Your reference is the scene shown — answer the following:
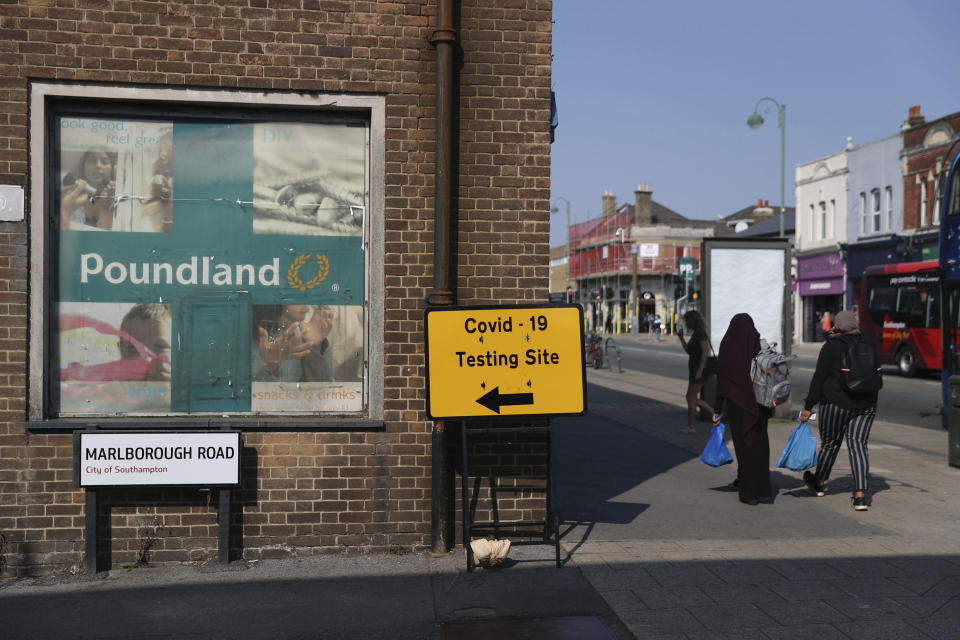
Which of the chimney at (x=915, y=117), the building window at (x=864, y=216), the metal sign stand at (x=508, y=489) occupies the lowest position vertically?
the metal sign stand at (x=508, y=489)

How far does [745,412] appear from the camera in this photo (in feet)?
28.2

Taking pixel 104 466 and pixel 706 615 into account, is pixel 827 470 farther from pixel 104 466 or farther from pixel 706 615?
pixel 104 466

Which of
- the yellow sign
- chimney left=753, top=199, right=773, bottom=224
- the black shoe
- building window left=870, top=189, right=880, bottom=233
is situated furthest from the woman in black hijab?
chimney left=753, top=199, right=773, bottom=224

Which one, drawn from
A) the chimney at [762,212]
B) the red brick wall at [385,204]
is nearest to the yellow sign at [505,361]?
the red brick wall at [385,204]

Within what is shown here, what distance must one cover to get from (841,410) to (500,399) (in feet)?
12.9

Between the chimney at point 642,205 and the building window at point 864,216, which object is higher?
the chimney at point 642,205

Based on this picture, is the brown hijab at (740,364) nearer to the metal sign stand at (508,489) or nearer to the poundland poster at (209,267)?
the metal sign stand at (508,489)

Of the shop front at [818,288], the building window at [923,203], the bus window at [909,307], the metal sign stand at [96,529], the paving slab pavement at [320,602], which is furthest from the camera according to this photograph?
the shop front at [818,288]

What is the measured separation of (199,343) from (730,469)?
21.5 ft

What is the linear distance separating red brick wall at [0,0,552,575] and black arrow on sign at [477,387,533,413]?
61 cm

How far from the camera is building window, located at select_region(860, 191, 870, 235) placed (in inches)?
1774

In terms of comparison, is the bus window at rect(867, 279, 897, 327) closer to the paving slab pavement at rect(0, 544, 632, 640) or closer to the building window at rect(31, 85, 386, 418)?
the paving slab pavement at rect(0, 544, 632, 640)

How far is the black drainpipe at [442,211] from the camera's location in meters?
6.40

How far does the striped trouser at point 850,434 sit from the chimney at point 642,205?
81.4m
